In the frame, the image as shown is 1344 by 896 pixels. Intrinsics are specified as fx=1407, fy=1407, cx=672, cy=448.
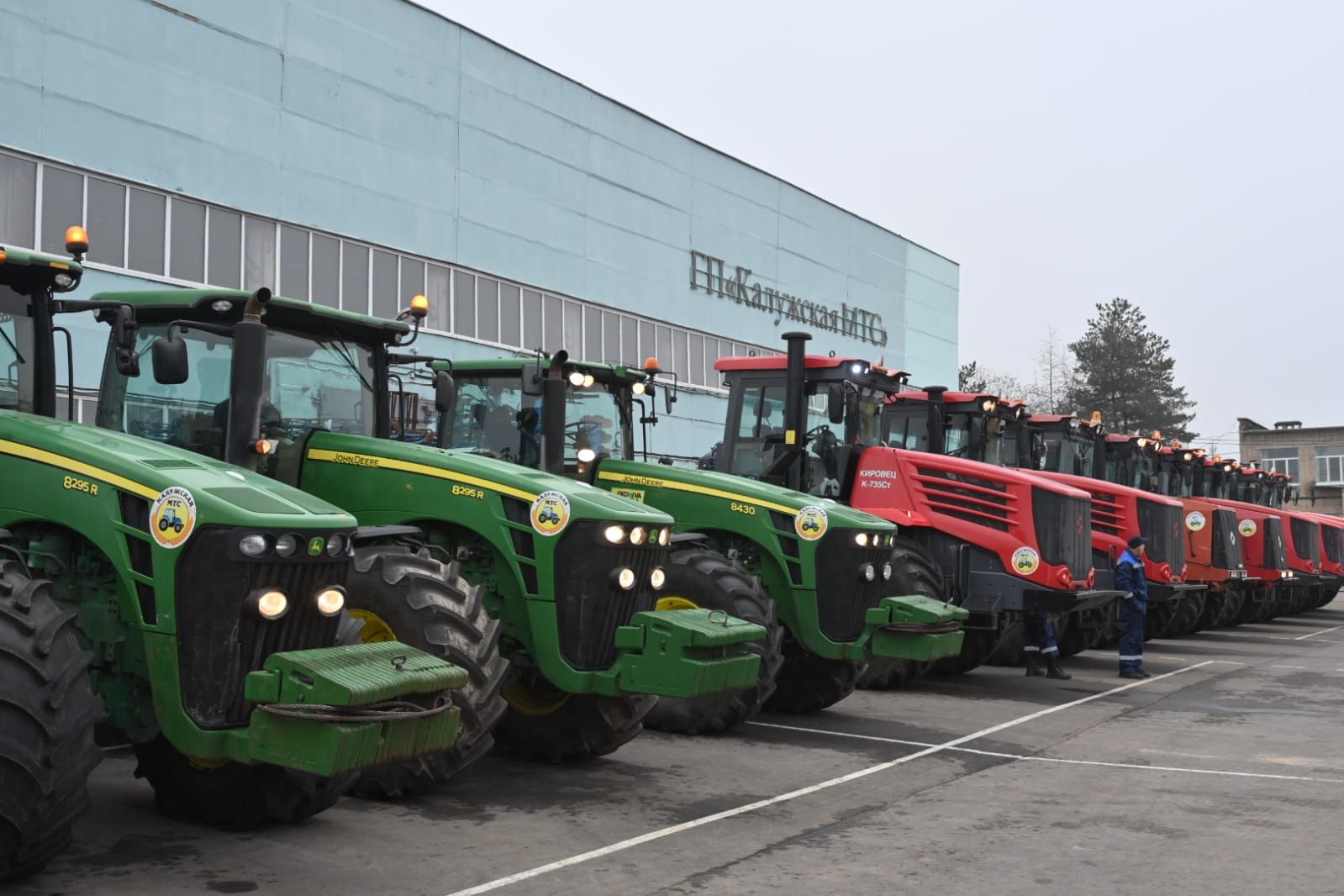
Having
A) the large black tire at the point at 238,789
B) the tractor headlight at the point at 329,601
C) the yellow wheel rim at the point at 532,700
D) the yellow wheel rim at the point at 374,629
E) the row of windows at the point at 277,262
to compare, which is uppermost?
the row of windows at the point at 277,262

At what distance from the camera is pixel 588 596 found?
820cm

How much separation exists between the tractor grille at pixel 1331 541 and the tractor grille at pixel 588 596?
2362 centimetres

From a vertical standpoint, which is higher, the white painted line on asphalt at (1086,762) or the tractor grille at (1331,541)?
the tractor grille at (1331,541)

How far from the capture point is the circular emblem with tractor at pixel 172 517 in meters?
5.88

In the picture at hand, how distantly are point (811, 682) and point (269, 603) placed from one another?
21.0 ft

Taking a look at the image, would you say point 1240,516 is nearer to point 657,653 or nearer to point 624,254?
point 624,254

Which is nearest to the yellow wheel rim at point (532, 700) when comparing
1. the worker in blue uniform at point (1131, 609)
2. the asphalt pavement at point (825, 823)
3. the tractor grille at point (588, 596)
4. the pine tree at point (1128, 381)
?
the asphalt pavement at point (825, 823)

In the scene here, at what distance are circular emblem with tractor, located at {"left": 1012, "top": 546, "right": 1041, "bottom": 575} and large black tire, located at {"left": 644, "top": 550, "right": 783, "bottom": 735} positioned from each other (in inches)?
153

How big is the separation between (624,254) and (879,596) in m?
23.1

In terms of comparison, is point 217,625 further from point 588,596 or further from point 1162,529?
point 1162,529

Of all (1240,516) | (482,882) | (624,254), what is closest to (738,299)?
(624,254)

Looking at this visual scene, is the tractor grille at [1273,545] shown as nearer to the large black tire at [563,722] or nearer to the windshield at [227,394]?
the large black tire at [563,722]

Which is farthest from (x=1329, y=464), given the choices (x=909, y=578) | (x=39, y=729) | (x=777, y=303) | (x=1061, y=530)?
(x=39, y=729)

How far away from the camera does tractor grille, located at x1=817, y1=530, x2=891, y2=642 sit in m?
10.8
